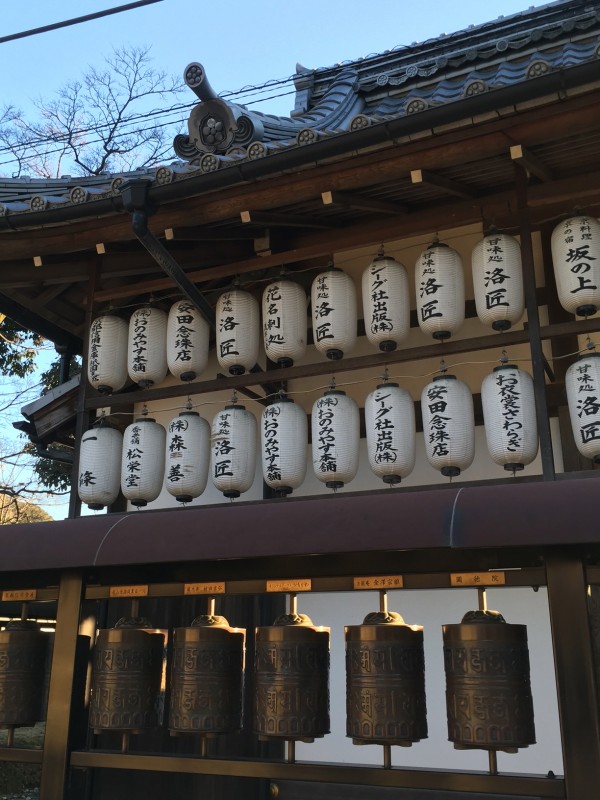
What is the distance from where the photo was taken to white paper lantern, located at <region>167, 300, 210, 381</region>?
6133mm

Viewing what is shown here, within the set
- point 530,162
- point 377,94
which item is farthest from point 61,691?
point 377,94

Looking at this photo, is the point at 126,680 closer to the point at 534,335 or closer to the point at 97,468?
the point at 97,468

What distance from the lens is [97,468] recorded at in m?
6.07

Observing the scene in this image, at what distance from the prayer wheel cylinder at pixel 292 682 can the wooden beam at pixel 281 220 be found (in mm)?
2870

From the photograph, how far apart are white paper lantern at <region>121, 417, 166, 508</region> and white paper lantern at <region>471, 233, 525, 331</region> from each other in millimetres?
2760

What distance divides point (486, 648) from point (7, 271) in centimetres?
488

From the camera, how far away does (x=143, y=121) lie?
52.7 feet

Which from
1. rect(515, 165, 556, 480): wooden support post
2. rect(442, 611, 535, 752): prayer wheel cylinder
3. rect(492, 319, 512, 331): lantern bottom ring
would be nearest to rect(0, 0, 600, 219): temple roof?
rect(515, 165, 556, 480): wooden support post

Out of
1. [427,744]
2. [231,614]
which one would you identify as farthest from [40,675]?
[427,744]

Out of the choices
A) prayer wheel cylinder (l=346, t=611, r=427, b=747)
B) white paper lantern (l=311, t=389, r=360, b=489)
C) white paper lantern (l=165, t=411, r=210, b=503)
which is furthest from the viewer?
white paper lantern (l=165, t=411, r=210, b=503)

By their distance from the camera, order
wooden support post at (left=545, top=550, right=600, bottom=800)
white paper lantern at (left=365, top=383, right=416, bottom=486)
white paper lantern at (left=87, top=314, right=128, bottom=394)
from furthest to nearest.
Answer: white paper lantern at (left=87, top=314, right=128, bottom=394), white paper lantern at (left=365, top=383, right=416, bottom=486), wooden support post at (left=545, top=550, right=600, bottom=800)

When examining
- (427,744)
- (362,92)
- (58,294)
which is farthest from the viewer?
(362,92)

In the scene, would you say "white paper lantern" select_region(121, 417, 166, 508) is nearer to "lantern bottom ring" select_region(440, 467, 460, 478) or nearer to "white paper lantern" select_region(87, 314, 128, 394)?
"white paper lantern" select_region(87, 314, 128, 394)

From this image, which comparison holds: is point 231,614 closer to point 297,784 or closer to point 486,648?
point 297,784
